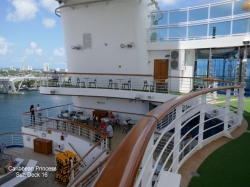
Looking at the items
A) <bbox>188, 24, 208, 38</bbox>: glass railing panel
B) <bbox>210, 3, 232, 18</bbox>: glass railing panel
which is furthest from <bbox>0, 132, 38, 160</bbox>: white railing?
<bbox>210, 3, 232, 18</bbox>: glass railing panel

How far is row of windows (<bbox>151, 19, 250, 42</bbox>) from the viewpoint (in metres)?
9.47

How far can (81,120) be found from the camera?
10.4 meters

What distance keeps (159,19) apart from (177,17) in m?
1.07

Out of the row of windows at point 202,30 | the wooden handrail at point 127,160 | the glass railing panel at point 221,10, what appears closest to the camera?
the wooden handrail at point 127,160

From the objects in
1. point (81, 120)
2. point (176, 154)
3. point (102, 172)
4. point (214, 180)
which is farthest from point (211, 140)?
point (81, 120)

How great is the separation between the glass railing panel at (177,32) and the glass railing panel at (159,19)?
586 millimetres

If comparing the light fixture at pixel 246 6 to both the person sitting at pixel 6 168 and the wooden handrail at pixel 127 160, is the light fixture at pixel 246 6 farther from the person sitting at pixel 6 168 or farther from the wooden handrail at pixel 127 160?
the person sitting at pixel 6 168

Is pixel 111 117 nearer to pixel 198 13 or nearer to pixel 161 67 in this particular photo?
pixel 161 67

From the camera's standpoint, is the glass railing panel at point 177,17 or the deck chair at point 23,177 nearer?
the deck chair at point 23,177

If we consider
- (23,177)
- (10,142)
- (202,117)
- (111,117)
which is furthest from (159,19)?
(10,142)

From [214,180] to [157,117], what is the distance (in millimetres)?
1740

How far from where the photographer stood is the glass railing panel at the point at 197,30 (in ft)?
33.7

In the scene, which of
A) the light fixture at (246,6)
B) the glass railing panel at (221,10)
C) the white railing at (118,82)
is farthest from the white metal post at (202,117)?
the glass railing panel at (221,10)

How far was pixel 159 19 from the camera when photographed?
1128 cm
